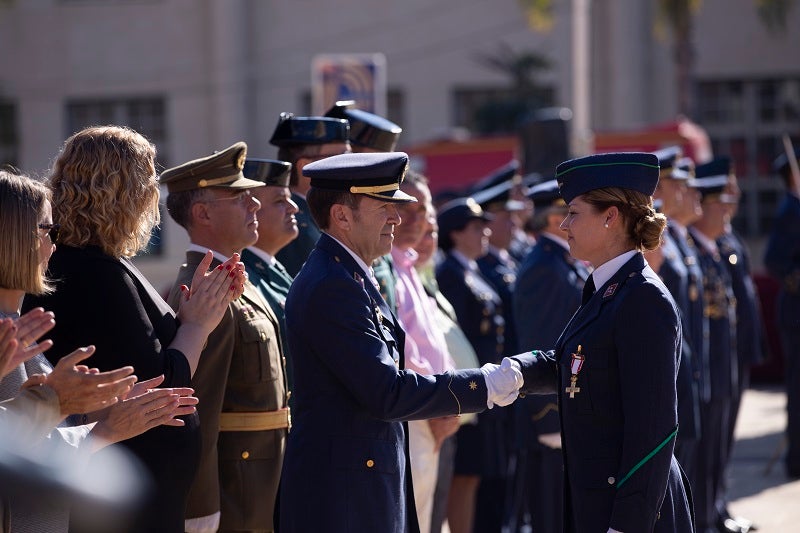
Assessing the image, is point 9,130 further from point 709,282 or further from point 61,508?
point 61,508

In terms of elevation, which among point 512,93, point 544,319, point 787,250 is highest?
point 512,93

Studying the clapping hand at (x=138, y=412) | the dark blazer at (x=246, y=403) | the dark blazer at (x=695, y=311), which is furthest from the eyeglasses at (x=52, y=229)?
the dark blazer at (x=695, y=311)

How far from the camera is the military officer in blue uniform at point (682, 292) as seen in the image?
19.9 feet

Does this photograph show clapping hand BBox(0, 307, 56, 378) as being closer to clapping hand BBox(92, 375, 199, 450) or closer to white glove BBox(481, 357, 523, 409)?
clapping hand BBox(92, 375, 199, 450)

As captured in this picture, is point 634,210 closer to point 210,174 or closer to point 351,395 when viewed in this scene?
point 351,395

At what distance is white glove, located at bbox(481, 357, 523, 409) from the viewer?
396cm

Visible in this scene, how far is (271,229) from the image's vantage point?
502 centimetres

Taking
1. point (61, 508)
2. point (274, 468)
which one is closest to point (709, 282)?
point (274, 468)

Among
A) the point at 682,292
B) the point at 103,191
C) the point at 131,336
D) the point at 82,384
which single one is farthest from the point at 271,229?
the point at 682,292

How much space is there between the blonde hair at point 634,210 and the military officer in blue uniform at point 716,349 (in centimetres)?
333

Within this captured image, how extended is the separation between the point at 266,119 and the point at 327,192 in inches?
985

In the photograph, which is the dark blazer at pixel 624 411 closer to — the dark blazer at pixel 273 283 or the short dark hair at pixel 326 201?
the short dark hair at pixel 326 201

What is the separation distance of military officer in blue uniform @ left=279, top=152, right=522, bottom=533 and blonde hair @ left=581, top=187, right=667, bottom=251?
0.59 meters

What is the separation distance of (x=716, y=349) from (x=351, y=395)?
13.7 ft
